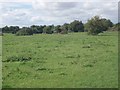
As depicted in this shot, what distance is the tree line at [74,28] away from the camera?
77.4 m

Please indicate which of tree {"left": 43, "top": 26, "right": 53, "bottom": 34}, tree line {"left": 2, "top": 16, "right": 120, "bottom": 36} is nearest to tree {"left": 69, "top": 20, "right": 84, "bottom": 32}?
tree line {"left": 2, "top": 16, "right": 120, "bottom": 36}

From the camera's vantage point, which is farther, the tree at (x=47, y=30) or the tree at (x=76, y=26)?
the tree at (x=76, y=26)

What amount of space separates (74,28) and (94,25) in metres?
26.4

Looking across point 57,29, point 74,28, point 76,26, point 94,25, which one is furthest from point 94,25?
point 76,26

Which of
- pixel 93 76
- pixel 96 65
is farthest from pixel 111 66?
pixel 93 76

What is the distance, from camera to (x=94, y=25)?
77688 mm

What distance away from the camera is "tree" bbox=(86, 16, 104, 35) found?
74.9m

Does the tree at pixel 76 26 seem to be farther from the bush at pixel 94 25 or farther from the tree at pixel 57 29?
the bush at pixel 94 25

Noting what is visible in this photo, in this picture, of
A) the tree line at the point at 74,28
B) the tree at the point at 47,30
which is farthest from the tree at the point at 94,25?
the tree at the point at 47,30

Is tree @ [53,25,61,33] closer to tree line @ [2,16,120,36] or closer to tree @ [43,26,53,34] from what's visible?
tree line @ [2,16,120,36]

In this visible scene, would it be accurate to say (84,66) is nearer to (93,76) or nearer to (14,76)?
(93,76)

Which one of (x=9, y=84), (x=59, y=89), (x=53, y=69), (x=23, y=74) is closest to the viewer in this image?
(x=59, y=89)

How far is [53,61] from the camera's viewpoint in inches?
745

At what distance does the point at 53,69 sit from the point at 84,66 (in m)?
1.93
